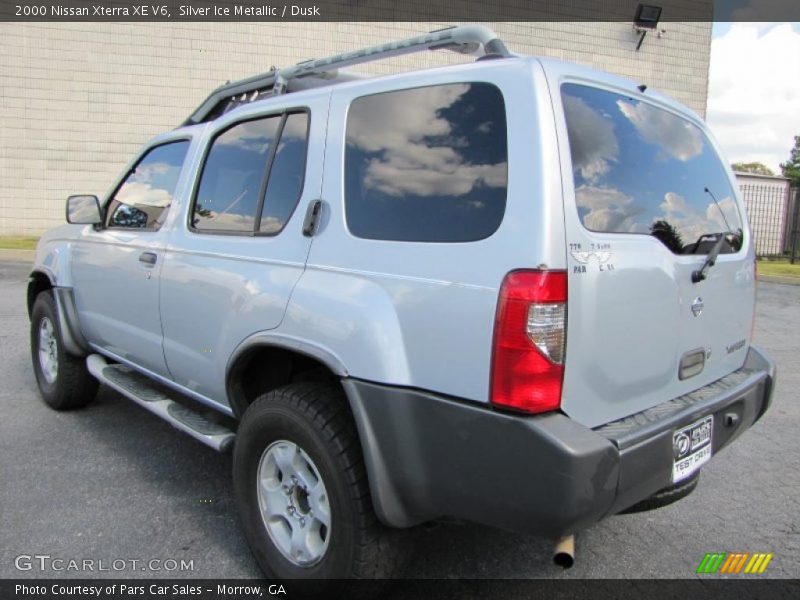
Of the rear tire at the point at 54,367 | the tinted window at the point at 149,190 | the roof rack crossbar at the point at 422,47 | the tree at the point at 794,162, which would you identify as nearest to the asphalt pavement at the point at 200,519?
the rear tire at the point at 54,367

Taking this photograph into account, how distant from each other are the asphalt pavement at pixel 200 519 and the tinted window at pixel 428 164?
45.6 inches

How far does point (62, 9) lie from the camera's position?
1472cm

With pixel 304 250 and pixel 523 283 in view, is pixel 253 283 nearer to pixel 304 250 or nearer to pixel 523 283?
pixel 304 250

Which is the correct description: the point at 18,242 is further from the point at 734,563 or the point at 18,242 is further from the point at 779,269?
the point at 779,269

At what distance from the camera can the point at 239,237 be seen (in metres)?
2.82

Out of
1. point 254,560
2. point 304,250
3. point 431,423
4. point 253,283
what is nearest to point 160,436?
point 254,560

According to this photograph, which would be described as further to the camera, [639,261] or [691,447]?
[691,447]

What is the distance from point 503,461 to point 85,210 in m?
3.28

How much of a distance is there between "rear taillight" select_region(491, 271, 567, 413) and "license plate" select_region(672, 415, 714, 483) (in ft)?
1.93

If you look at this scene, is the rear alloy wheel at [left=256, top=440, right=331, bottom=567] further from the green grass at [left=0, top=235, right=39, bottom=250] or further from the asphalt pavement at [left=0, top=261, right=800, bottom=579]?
the green grass at [left=0, top=235, right=39, bottom=250]

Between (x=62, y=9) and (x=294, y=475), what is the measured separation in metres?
16.3

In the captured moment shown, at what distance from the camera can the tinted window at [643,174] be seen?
2045 mm

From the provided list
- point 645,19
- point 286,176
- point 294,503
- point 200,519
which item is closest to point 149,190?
point 286,176

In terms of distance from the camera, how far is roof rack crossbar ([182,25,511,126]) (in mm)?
2369
